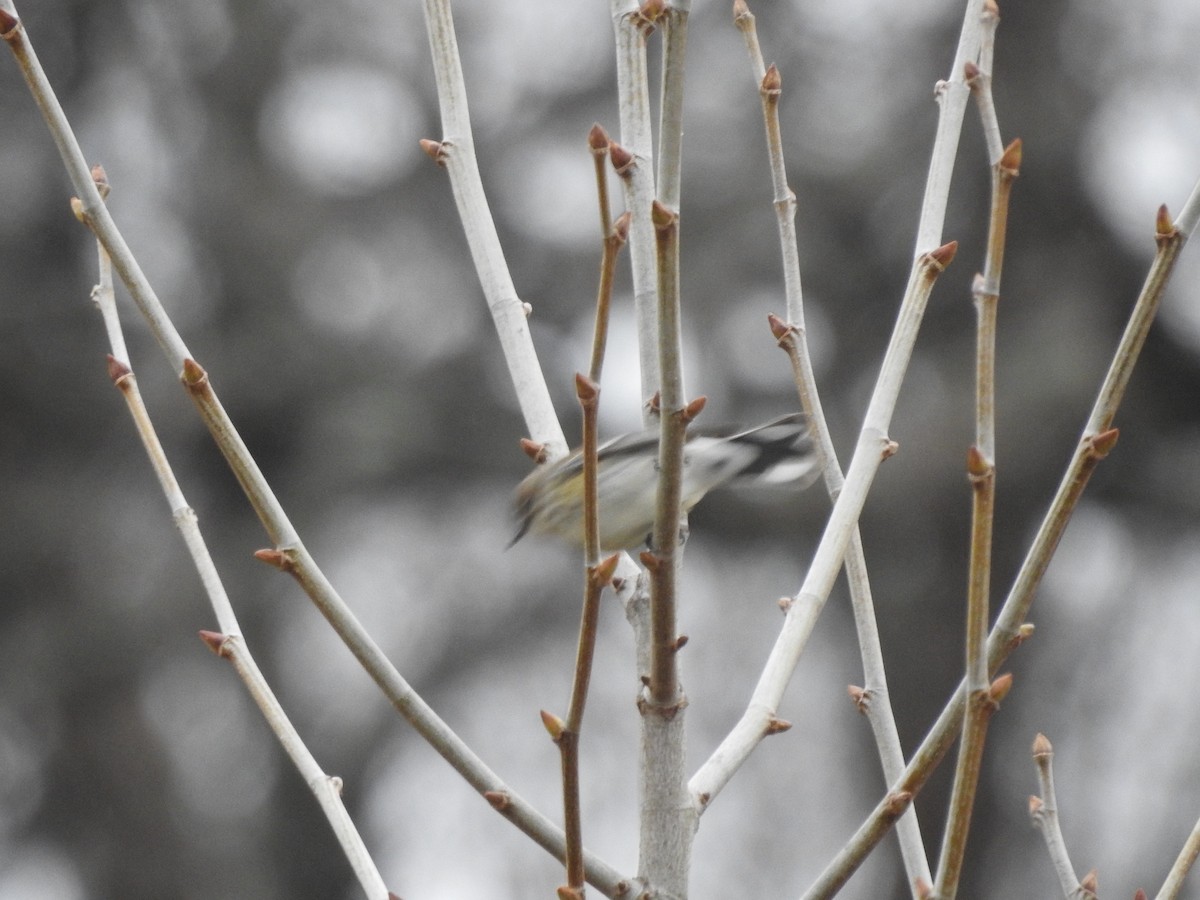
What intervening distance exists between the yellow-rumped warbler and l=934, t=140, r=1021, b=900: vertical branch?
0.59m

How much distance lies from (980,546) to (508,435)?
681 cm

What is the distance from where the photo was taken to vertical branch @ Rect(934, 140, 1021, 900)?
1.18 m

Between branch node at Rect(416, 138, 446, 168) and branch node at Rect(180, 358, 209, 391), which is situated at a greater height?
branch node at Rect(416, 138, 446, 168)

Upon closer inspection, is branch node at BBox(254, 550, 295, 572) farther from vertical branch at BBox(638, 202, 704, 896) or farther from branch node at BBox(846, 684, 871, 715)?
branch node at BBox(846, 684, 871, 715)

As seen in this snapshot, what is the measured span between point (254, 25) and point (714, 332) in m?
3.42

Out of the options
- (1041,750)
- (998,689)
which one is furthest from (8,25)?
(1041,750)

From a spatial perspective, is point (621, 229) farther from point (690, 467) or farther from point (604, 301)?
point (690, 467)

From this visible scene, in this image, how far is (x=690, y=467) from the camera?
186 centimetres

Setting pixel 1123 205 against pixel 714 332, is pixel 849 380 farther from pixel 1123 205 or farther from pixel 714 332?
pixel 1123 205

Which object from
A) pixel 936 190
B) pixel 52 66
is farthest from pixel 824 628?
pixel 936 190

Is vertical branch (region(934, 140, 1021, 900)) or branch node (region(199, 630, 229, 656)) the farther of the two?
branch node (region(199, 630, 229, 656))

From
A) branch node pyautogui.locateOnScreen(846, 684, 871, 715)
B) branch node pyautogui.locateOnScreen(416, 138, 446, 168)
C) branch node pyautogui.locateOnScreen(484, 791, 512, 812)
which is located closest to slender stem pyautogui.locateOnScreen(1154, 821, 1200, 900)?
branch node pyautogui.locateOnScreen(846, 684, 871, 715)

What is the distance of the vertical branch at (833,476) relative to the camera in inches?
66.7

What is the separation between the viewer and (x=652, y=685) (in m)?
1.52
